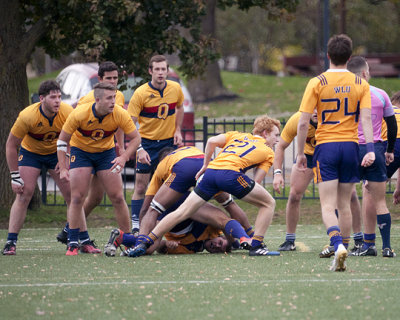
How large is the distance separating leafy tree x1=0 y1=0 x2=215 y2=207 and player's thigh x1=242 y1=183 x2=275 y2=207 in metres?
5.11

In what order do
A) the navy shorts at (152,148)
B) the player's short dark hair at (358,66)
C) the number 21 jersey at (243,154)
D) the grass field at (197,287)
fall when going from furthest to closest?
the navy shorts at (152,148) → the number 21 jersey at (243,154) → the player's short dark hair at (358,66) → the grass field at (197,287)

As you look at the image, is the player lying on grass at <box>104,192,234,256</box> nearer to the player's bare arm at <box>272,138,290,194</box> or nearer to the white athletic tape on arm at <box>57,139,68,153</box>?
the player's bare arm at <box>272,138,290,194</box>

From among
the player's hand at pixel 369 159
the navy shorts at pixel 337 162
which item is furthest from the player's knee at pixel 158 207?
the player's hand at pixel 369 159

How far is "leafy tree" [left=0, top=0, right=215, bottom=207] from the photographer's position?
12.9 m

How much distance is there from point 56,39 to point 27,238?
11.4ft

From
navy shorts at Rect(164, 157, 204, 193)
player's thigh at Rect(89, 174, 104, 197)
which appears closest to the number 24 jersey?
navy shorts at Rect(164, 157, 204, 193)

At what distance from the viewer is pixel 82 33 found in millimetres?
13258

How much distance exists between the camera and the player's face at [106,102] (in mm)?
8461

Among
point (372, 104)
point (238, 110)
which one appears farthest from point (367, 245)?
point (238, 110)

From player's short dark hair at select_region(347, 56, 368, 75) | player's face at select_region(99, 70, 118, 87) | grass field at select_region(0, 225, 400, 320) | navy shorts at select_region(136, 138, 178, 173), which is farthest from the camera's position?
navy shorts at select_region(136, 138, 178, 173)

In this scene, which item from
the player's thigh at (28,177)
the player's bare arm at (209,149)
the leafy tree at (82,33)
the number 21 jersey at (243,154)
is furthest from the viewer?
the leafy tree at (82,33)

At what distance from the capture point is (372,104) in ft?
26.4

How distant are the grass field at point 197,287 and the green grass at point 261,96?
14.9 m

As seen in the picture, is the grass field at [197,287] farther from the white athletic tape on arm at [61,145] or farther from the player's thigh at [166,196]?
the white athletic tape on arm at [61,145]
